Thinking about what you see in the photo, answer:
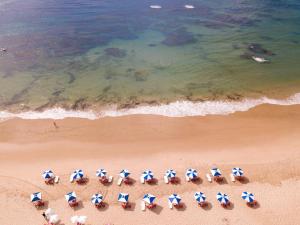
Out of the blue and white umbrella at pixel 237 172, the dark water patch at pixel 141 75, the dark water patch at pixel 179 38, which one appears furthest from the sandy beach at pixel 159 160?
the dark water patch at pixel 179 38

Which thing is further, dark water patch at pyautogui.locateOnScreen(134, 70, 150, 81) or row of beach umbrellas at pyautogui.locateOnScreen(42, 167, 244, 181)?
dark water patch at pyautogui.locateOnScreen(134, 70, 150, 81)

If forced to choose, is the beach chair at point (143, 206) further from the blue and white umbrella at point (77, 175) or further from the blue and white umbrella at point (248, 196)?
the blue and white umbrella at point (248, 196)

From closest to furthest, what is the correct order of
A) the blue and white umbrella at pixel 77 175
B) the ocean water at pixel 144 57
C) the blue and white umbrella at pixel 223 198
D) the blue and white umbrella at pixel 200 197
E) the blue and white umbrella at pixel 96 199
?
the blue and white umbrella at pixel 96 199 < the blue and white umbrella at pixel 223 198 < the blue and white umbrella at pixel 200 197 < the blue and white umbrella at pixel 77 175 < the ocean water at pixel 144 57

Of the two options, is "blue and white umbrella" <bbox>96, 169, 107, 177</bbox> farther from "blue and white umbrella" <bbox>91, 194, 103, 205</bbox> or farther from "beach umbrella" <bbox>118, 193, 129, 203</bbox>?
"beach umbrella" <bbox>118, 193, 129, 203</bbox>

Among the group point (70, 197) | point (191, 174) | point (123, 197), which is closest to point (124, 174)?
point (123, 197)

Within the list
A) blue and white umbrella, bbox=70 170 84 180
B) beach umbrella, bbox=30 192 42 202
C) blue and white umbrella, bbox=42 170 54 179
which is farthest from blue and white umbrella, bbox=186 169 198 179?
beach umbrella, bbox=30 192 42 202

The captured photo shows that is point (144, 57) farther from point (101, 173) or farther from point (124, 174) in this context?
point (101, 173)

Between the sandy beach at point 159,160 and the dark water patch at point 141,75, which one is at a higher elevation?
the dark water patch at point 141,75
